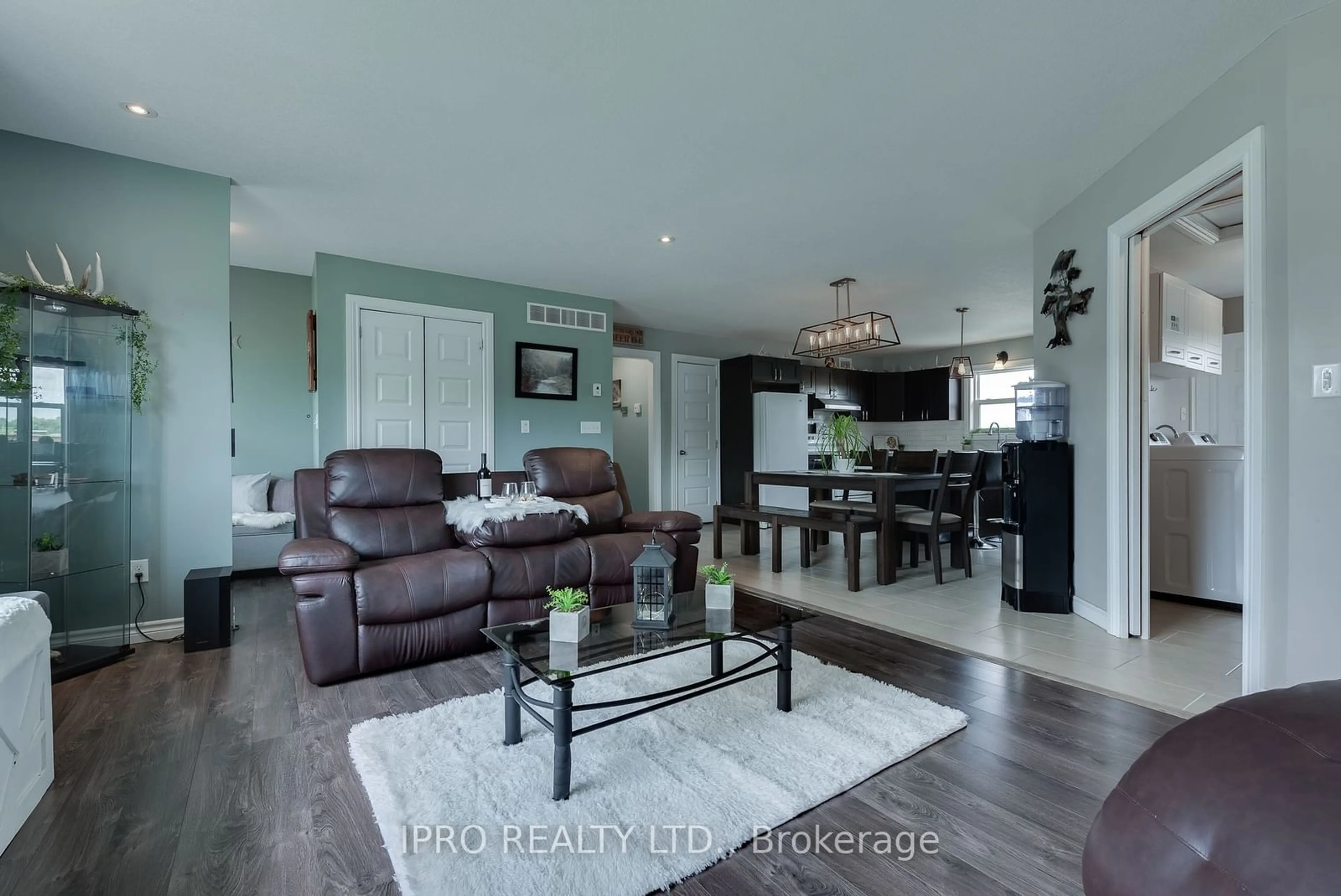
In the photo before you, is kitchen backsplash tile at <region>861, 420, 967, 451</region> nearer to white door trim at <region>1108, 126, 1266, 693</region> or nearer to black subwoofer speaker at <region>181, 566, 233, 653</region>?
white door trim at <region>1108, 126, 1266, 693</region>

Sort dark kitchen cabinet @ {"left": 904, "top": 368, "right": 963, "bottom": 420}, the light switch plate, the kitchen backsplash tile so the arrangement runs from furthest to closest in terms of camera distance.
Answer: the kitchen backsplash tile < dark kitchen cabinet @ {"left": 904, "top": 368, "right": 963, "bottom": 420} < the light switch plate

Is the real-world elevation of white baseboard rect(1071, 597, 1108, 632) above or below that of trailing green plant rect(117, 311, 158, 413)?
below

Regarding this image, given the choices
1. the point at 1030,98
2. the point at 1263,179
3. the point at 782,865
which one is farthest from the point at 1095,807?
the point at 1030,98

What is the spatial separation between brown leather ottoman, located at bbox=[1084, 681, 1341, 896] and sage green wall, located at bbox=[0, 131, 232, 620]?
3959 mm

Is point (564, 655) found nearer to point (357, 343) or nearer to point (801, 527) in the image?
point (801, 527)

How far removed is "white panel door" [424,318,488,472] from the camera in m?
4.90

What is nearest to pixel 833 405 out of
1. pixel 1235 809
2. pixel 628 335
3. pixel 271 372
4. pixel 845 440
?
pixel 628 335

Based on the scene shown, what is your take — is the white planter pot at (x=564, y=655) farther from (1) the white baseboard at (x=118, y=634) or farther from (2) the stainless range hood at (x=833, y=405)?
(2) the stainless range hood at (x=833, y=405)

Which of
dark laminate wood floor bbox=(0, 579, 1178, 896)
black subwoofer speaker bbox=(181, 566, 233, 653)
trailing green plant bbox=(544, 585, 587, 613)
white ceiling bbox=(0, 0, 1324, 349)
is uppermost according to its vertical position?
white ceiling bbox=(0, 0, 1324, 349)

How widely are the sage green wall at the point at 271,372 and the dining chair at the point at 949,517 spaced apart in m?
5.03

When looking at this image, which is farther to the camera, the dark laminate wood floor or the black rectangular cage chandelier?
the black rectangular cage chandelier

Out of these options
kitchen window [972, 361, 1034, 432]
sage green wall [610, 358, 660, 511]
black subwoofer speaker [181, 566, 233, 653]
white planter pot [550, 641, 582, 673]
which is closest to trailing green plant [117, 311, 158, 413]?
black subwoofer speaker [181, 566, 233, 653]

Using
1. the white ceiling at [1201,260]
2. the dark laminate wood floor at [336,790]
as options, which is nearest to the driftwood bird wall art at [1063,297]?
the white ceiling at [1201,260]

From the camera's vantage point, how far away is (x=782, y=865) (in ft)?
4.54
